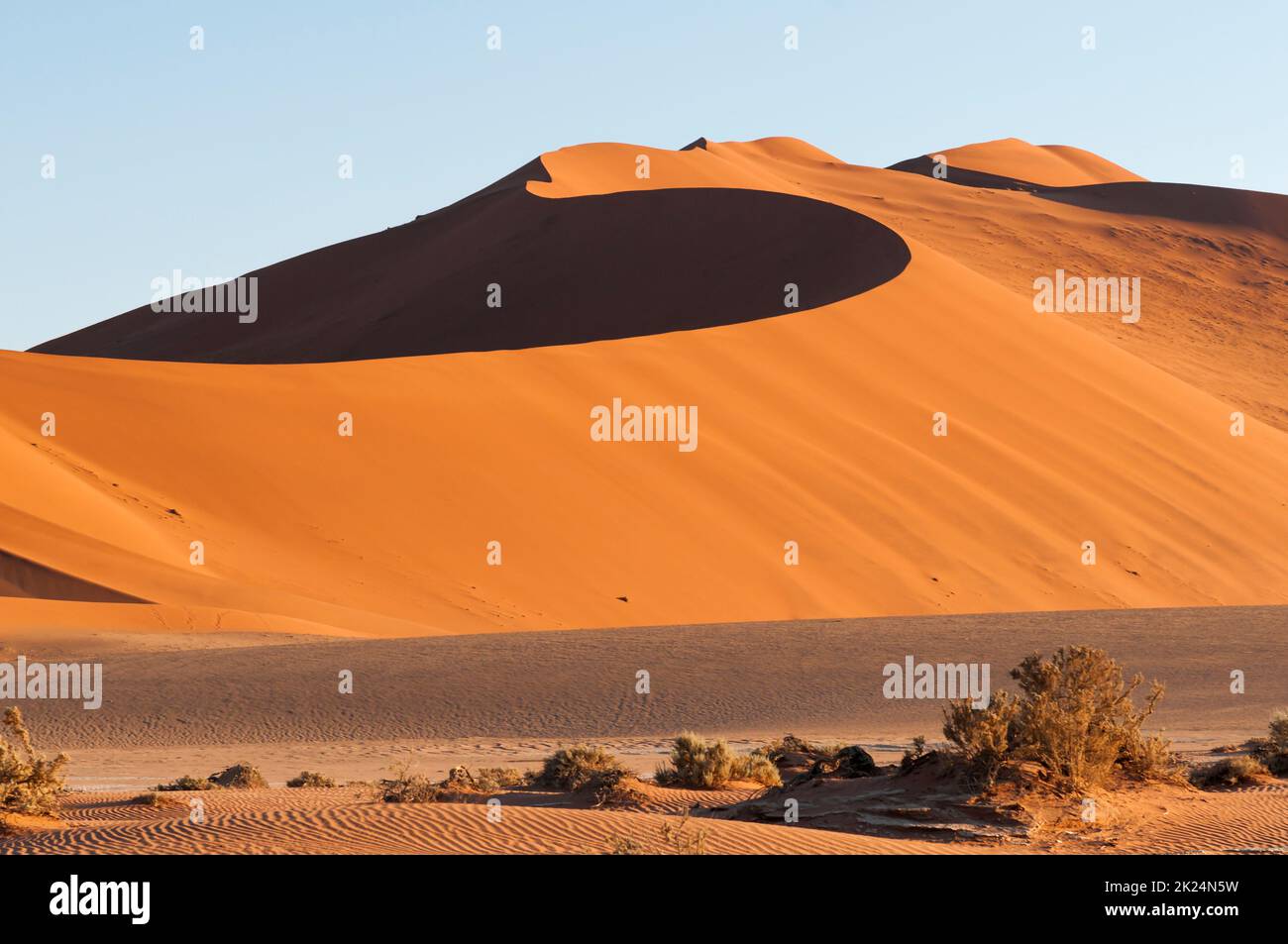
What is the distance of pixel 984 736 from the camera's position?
28.7 feet

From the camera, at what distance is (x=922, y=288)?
114ft

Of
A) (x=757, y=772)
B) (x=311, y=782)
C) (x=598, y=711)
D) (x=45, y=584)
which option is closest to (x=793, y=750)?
(x=757, y=772)

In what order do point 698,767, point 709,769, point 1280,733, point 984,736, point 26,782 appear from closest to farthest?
point 26,782 → point 984,736 → point 709,769 → point 698,767 → point 1280,733

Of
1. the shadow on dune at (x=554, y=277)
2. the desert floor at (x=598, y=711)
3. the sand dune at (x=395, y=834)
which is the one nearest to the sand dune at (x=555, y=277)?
the shadow on dune at (x=554, y=277)

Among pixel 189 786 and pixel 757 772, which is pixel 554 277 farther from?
pixel 189 786

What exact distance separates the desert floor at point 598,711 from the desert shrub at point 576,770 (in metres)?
0.23

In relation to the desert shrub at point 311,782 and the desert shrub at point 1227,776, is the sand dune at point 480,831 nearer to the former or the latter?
the desert shrub at point 311,782

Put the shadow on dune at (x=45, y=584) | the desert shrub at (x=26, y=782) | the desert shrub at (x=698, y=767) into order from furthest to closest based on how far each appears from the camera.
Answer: the shadow on dune at (x=45, y=584), the desert shrub at (x=698, y=767), the desert shrub at (x=26, y=782)

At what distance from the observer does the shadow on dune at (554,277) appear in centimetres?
3894

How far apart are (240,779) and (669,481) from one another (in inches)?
563

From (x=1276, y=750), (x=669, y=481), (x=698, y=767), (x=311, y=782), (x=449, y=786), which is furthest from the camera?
(x=669, y=481)

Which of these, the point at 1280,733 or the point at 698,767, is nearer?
the point at 698,767

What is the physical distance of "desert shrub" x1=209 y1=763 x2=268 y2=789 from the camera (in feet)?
31.6
